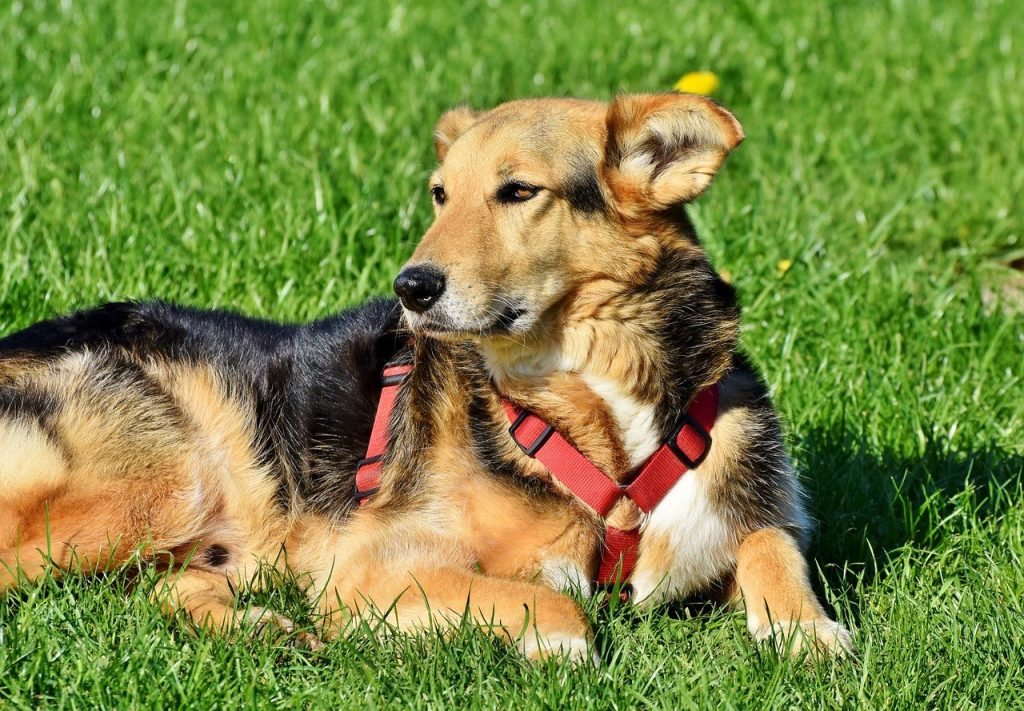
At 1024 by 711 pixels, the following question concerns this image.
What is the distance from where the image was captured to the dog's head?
3.35 meters

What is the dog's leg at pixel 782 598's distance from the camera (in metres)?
3.18

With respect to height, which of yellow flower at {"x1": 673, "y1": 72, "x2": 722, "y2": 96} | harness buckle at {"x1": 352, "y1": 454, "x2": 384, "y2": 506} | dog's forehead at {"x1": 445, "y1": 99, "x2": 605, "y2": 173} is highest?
dog's forehead at {"x1": 445, "y1": 99, "x2": 605, "y2": 173}

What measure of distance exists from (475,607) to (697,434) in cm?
83

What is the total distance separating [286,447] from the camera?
3.95m

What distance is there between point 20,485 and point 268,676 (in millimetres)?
1032

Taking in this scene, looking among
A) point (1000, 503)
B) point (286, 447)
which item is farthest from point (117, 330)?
point (1000, 503)

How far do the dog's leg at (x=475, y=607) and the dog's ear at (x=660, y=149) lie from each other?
1.16 metres

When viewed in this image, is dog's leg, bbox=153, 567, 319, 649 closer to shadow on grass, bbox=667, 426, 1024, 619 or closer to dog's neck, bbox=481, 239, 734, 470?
dog's neck, bbox=481, 239, 734, 470

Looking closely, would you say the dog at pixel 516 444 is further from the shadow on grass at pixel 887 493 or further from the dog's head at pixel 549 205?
the shadow on grass at pixel 887 493

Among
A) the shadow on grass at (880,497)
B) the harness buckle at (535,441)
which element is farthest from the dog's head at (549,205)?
the shadow on grass at (880,497)

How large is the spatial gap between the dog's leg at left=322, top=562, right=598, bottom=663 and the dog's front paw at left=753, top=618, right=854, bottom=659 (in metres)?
0.48

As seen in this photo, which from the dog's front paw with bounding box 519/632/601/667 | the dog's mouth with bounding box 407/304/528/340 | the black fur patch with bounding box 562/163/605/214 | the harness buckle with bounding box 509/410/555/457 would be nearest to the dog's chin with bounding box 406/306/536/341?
the dog's mouth with bounding box 407/304/528/340

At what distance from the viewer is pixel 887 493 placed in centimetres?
424

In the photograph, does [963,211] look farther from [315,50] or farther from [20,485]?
[20,485]
